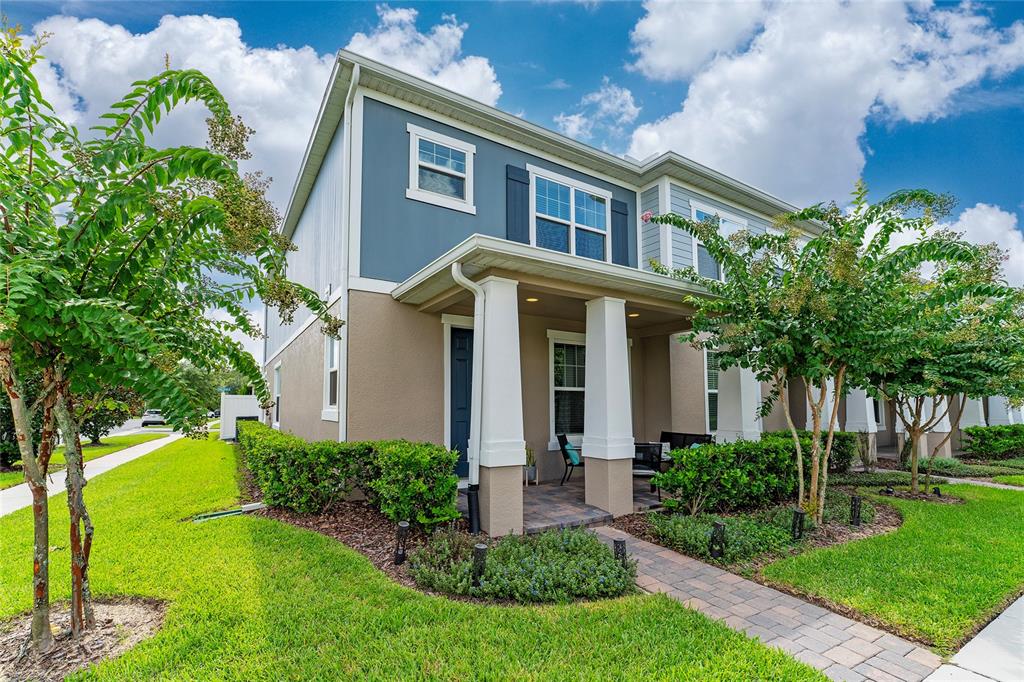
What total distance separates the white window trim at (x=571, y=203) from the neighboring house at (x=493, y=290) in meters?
0.04

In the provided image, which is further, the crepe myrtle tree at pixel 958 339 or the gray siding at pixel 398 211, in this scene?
the gray siding at pixel 398 211

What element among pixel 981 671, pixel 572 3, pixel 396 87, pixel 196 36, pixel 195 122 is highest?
pixel 572 3

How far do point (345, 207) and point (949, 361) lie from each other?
942cm

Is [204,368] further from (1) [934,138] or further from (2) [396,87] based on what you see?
(1) [934,138]

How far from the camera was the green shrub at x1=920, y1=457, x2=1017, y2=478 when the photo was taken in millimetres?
10984

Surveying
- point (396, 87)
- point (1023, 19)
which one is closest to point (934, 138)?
point (1023, 19)

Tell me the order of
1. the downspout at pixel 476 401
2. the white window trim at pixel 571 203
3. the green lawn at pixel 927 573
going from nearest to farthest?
the green lawn at pixel 927 573 < the downspout at pixel 476 401 < the white window trim at pixel 571 203

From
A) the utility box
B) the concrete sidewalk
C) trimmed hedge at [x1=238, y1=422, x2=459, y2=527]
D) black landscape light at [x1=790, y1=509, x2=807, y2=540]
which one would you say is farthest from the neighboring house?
the utility box

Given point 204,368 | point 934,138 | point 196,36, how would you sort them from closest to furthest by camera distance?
point 204,368, point 196,36, point 934,138

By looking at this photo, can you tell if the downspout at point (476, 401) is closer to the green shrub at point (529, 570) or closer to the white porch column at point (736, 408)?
the green shrub at point (529, 570)

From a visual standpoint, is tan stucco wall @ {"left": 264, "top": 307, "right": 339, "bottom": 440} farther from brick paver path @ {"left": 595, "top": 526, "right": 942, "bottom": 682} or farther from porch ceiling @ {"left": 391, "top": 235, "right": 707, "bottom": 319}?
brick paver path @ {"left": 595, "top": 526, "right": 942, "bottom": 682}

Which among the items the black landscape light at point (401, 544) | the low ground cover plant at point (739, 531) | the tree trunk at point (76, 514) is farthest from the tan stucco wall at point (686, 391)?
the tree trunk at point (76, 514)

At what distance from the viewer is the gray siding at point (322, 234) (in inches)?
309

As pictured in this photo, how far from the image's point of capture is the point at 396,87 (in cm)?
743
